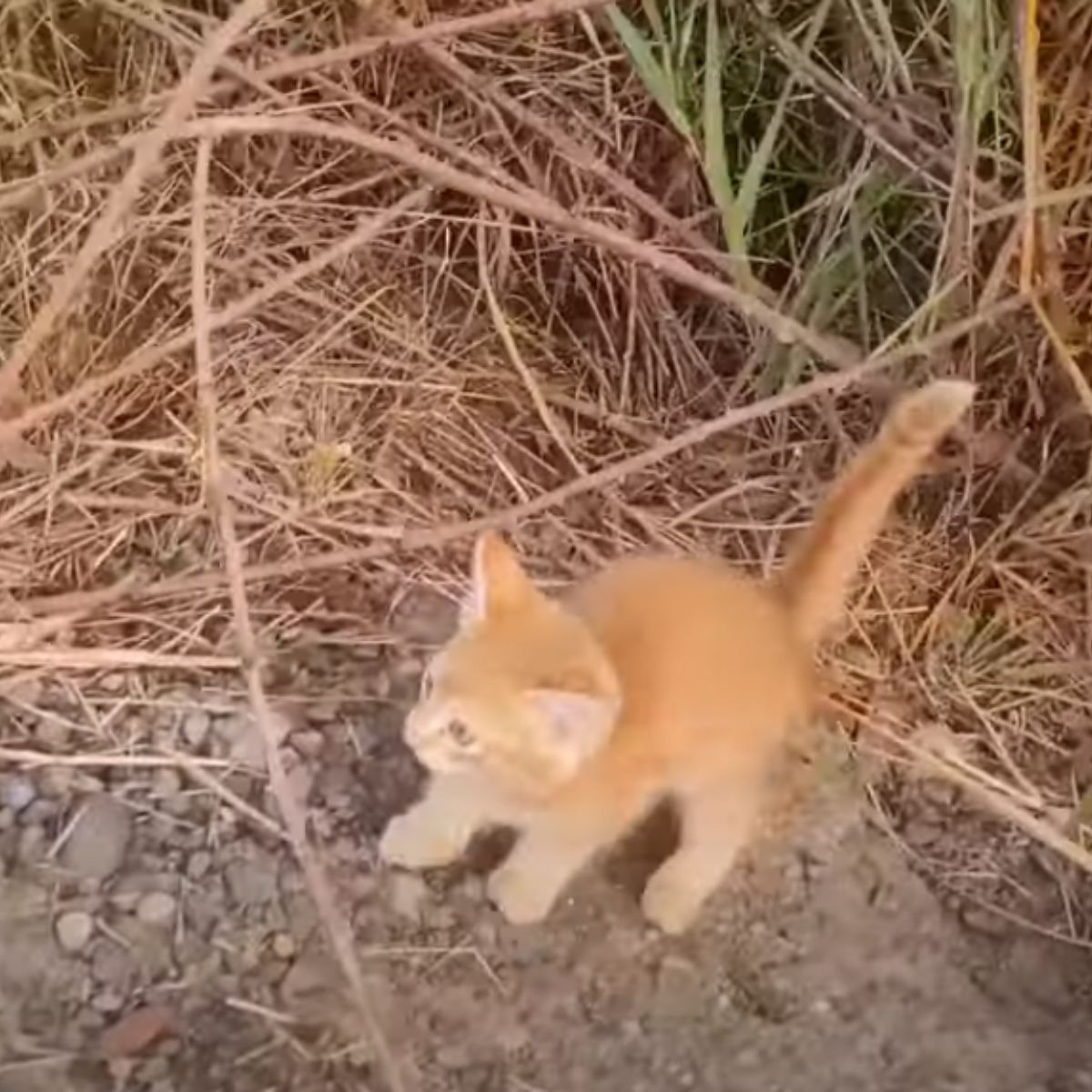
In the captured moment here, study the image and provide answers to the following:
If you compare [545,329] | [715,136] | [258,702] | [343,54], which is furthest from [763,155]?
[258,702]

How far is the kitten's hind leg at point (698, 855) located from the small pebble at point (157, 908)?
0.36 metres

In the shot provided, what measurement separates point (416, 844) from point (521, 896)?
0.09 m

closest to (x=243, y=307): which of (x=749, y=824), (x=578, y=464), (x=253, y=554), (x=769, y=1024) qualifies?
(x=253, y=554)

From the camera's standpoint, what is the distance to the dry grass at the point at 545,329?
6.09ft

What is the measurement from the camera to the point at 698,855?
5.61 ft

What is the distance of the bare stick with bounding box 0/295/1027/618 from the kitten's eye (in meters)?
0.24

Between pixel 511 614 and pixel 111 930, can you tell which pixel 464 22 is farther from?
pixel 111 930

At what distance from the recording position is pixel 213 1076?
155cm

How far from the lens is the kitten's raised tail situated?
161 cm

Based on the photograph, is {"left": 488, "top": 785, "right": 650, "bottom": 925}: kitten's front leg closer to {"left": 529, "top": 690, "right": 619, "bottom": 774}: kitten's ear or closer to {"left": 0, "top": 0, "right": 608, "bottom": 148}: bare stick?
{"left": 529, "top": 690, "right": 619, "bottom": 774}: kitten's ear

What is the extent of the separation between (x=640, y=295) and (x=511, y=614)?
572 millimetres

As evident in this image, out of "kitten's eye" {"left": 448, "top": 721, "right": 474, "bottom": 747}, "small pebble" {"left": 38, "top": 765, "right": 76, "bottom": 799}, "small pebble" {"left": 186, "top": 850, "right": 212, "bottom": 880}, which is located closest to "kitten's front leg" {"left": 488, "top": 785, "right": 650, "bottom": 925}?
"kitten's eye" {"left": 448, "top": 721, "right": 474, "bottom": 747}

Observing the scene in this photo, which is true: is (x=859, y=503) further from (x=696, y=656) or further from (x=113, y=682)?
(x=113, y=682)

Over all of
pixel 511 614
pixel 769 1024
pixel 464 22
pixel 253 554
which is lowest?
pixel 769 1024
